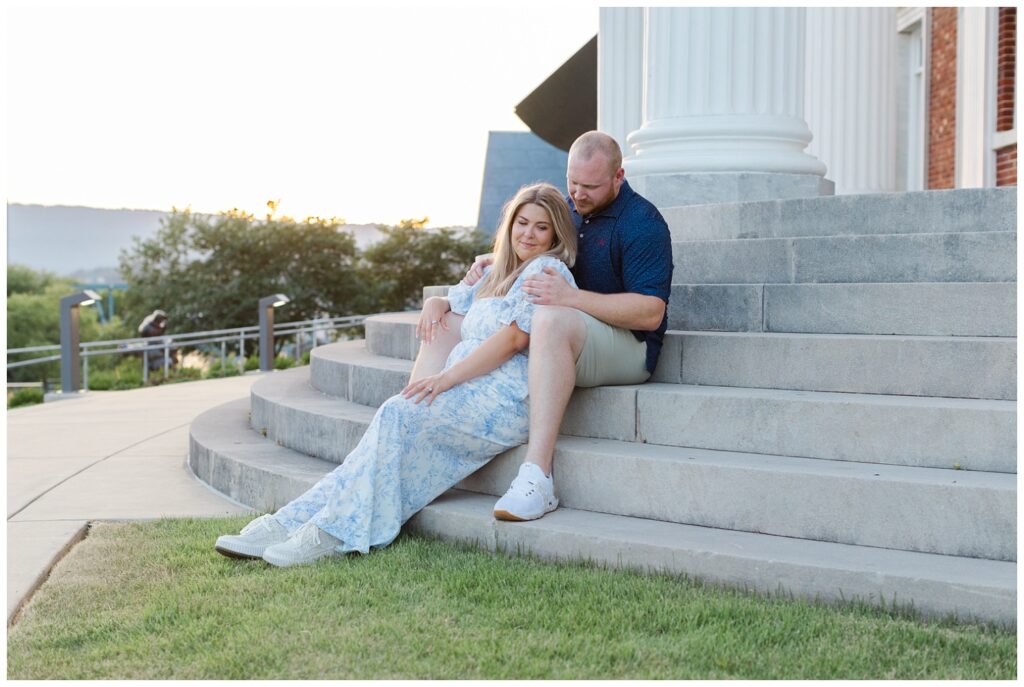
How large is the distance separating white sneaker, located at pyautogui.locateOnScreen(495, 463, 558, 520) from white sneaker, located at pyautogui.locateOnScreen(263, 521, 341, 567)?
608mm

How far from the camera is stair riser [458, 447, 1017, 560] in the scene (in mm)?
3131

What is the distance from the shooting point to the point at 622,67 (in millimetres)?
8305

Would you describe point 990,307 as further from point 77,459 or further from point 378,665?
point 77,459

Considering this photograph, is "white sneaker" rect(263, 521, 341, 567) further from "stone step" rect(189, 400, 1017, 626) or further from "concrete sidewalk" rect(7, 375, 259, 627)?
"concrete sidewalk" rect(7, 375, 259, 627)

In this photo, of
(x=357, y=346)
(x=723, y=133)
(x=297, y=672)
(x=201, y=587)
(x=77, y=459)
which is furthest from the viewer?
(x=357, y=346)

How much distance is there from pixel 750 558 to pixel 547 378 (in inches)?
39.0

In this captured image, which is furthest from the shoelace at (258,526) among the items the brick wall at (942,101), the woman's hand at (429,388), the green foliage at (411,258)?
the green foliage at (411,258)

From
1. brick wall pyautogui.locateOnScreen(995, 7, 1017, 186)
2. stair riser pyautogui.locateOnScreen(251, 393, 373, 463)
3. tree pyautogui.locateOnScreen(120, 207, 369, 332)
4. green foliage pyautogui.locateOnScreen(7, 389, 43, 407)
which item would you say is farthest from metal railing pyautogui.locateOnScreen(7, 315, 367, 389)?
brick wall pyautogui.locateOnScreen(995, 7, 1017, 186)

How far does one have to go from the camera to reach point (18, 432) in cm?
773

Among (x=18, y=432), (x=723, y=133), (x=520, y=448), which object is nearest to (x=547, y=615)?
(x=520, y=448)

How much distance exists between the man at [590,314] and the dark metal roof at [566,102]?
10.6 m

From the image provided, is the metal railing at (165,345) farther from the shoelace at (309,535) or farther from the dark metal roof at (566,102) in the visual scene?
the shoelace at (309,535)

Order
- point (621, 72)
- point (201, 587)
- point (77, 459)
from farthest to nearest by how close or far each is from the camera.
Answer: point (621, 72), point (77, 459), point (201, 587)

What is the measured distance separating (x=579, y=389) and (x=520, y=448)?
1.14 feet
